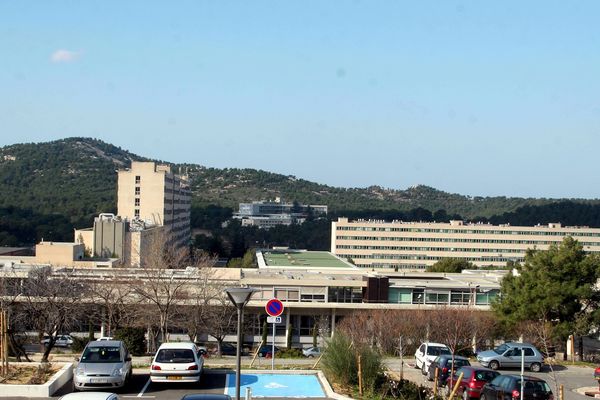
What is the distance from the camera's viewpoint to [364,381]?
22.3 meters

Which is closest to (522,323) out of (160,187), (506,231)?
(160,187)

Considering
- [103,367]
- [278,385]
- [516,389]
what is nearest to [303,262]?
[278,385]

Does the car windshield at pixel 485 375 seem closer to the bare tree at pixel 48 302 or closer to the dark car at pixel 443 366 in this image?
the dark car at pixel 443 366

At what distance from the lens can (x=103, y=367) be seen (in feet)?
70.6

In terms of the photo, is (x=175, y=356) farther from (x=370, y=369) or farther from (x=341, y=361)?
(x=370, y=369)

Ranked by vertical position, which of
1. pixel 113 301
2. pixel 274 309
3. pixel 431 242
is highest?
pixel 274 309

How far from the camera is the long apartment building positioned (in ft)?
452

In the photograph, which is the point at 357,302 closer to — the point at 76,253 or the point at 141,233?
the point at 76,253

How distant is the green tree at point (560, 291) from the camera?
1561 inches

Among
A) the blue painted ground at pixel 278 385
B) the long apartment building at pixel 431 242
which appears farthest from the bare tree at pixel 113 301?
the long apartment building at pixel 431 242

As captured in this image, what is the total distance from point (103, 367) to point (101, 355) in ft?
2.67

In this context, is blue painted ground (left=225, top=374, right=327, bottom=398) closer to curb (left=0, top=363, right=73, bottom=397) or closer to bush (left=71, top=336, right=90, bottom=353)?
curb (left=0, top=363, right=73, bottom=397)

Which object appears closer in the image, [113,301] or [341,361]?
[341,361]

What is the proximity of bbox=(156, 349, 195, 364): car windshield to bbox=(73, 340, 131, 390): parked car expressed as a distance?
0.89m
